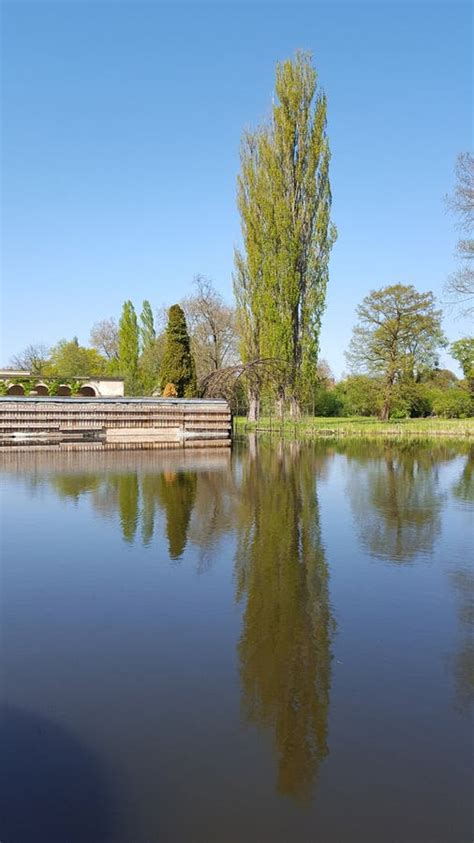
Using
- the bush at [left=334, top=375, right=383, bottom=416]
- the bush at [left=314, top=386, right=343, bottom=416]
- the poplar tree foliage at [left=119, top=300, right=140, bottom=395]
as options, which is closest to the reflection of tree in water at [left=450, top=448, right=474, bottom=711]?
the bush at [left=334, top=375, right=383, bottom=416]

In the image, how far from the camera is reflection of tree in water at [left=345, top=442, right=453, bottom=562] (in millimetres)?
7711

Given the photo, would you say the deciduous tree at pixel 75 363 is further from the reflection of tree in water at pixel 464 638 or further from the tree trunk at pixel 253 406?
the reflection of tree in water at pixel 464 638

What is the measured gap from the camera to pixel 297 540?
7.77 m

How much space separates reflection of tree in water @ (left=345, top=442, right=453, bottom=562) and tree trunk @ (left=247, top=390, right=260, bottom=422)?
43.5 ft

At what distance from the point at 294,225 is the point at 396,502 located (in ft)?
73.0

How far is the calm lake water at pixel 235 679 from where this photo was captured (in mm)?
2754

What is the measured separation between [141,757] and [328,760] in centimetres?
88

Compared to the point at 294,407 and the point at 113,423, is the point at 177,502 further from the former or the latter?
the point at 294,407

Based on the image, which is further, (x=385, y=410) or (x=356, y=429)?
(x=385, y=410)

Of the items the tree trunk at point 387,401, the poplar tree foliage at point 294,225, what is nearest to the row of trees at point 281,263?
the poplar tree foliage at point 294,225

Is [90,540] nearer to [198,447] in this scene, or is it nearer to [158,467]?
[158,467]

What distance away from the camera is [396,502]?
10.8m

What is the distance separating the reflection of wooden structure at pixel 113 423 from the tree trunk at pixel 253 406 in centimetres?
595

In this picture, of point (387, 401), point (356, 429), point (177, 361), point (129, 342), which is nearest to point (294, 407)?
point (356, 429)
